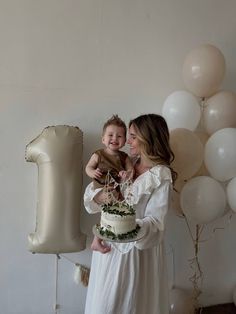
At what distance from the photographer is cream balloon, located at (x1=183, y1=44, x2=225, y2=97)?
1.90 metres

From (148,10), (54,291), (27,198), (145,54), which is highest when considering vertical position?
(148,10)

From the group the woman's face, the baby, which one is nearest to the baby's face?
the baby

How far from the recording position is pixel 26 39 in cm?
197

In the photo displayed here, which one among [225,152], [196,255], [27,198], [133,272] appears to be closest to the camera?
[133,272]

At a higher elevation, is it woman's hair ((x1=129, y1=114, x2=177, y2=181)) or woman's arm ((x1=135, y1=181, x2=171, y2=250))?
woman's hair ((x1=129, y1=114, x2=177, y2=181))

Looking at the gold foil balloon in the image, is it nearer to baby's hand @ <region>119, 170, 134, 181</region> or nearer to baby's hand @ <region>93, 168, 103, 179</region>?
baby's hand @ <region>93, 168, 103, 179</region>

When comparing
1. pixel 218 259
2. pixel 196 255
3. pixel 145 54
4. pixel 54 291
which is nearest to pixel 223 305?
pixel 218 259

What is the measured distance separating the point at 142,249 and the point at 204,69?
94 centimetres

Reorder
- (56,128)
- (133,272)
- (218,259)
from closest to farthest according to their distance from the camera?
(133,272) → (56,128) → (218,259)

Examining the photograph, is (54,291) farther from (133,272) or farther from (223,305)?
(223,305)

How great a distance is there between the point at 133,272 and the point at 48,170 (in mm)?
672

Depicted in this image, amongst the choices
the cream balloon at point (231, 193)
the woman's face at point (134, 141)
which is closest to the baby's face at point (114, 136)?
the woman's face at point (134, 141)

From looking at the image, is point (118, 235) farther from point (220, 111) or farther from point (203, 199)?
point (220, 111)

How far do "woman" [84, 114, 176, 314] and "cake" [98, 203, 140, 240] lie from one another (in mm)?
88
